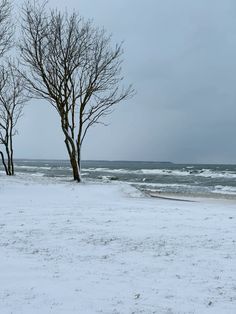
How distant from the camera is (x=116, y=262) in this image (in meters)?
6.19

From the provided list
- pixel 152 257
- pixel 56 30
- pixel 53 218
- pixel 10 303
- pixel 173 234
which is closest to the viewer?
pixel 10 303

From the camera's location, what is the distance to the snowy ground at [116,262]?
4.72 m

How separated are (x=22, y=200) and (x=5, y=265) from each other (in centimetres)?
753

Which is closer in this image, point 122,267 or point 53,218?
point 122,267

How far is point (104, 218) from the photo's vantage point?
9867 mm

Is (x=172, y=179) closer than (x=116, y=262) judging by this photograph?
No

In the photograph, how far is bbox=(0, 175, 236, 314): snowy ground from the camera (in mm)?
4719

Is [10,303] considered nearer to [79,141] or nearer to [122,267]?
[122,267]

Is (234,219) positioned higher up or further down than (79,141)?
further down

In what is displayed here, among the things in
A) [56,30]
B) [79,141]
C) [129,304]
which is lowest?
[129,304]

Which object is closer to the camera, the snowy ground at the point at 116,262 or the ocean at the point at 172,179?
the snowy ground at the point at 116,262

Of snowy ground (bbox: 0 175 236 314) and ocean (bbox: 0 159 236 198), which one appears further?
ocean (bbox: 0 159 236 198)

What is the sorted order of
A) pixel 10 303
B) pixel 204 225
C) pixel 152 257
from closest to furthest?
pixel 10 303 → pixel 152 257 → pixel 204 225

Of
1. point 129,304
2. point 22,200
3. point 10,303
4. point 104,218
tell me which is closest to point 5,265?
point 10,303
